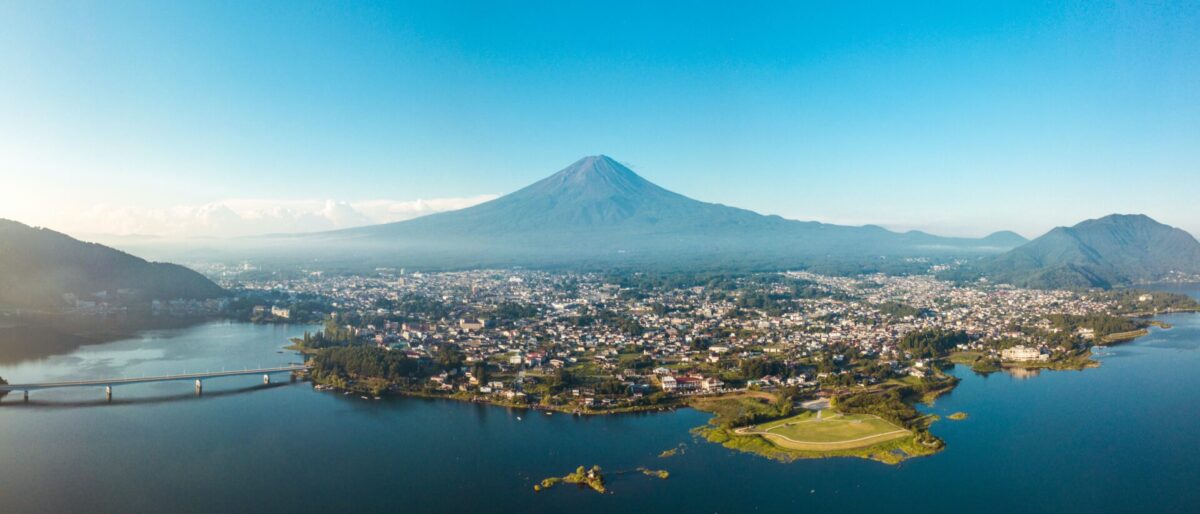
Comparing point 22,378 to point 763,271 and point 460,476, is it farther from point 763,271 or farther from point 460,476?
point 763,271

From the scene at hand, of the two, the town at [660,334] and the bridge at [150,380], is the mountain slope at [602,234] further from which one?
the bridge at [150,380]

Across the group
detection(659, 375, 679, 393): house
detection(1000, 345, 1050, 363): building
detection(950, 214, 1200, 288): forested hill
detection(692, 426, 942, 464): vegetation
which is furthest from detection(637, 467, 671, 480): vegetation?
detection(950, 214, 1200, 288): forested hill

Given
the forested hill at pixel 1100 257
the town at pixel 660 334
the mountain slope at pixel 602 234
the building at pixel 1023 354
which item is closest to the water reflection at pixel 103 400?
the town at pixel 660 334

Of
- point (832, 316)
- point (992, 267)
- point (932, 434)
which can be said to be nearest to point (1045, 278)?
point (992, 267)

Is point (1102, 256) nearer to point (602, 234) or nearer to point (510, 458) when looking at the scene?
point (602, 234)

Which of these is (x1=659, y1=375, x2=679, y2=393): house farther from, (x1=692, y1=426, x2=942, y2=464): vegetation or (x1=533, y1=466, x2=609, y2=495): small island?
(x1=533, y1=466, x2=609, y2=495): small island
